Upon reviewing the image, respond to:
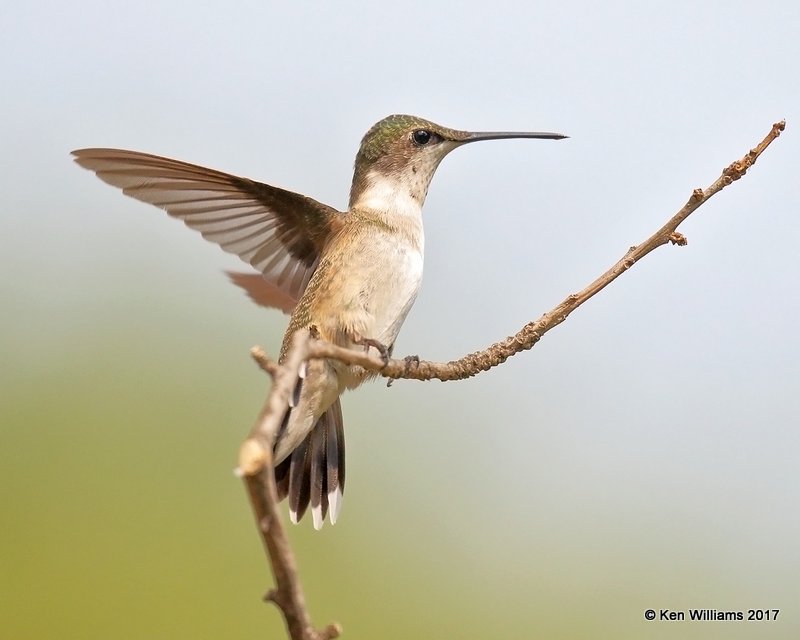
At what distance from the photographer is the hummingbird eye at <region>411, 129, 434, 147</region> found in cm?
260

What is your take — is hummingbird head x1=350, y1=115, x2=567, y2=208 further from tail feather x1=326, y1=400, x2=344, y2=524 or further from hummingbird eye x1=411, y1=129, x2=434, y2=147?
tail feather x1=326, y1=400, x2=344, y2=524

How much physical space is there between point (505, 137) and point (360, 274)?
636 mm

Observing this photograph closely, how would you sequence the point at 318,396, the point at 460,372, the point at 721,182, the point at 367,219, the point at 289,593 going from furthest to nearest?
the point at 367,219 < the point at 318,396 < the point at 460,372 < the point at 721,182 < the point at 289,593

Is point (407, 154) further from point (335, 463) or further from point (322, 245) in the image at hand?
point (335, 463)

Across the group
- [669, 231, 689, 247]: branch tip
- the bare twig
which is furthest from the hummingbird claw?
[669, 231, 689, 247]: branch tip

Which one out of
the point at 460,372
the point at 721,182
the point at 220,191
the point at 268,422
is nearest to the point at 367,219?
the point at 220,191

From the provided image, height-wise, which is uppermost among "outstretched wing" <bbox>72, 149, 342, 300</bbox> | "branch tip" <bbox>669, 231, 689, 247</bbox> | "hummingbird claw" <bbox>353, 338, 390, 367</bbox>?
"outstretched wing" <bbox>72, 149, 342, 300</bbox>

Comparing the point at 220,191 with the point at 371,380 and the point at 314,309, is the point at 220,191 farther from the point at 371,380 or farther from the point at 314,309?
the point at 371,380

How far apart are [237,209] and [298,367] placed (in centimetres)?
167

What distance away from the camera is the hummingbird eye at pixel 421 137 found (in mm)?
A: 2600

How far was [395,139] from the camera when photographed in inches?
103

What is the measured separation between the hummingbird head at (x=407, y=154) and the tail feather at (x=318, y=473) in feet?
2.01

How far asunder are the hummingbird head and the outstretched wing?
0.65 ft

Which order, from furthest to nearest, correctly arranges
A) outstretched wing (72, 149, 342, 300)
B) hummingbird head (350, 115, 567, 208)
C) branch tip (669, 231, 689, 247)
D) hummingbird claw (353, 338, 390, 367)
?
hummingbird head (350, 115, 567, 208) → outstretched wing (72, 149, 342, 300) → hummingbird claw (353, 338, 390, 367) → branch tip (669, 231, 689, 247)
